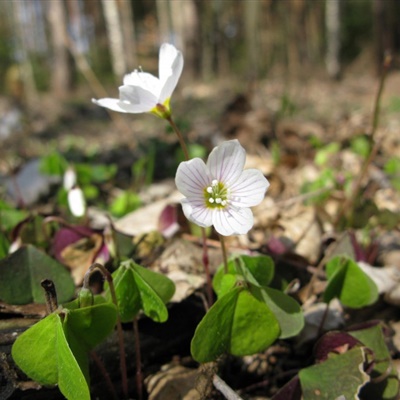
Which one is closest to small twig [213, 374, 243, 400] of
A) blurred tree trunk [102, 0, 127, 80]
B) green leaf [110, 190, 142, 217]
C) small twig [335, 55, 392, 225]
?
small twig [335, 55, 392, 225]

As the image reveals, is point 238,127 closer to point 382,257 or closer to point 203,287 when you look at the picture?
point 382,257

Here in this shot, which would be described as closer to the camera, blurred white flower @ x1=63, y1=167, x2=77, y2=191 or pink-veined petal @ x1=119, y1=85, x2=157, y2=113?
pink-veined petal @ x1=119, y1=85, x2=157, y2=113

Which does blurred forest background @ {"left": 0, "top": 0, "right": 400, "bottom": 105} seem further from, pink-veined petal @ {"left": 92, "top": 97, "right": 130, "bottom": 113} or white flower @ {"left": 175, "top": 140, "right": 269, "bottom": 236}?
white flower @ {"left": 175, "top": 140, "right": 269, "bottom": 236}

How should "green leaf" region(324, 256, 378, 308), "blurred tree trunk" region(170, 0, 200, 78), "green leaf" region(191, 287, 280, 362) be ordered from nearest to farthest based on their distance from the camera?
"green leaf" region(191, 287, 280, 362), "green leaf" region(324, 256, 378, 308), "blurred tree trunk" region(170, 0, 200, 78)

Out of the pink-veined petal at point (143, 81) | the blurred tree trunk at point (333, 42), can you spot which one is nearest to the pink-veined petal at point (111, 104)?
the pink-veined petal at point (143, 81)

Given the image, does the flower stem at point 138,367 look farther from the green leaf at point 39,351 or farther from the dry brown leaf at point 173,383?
the green leaf at point 39,351

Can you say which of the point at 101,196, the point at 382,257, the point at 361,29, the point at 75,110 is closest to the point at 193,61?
the point at 75,110

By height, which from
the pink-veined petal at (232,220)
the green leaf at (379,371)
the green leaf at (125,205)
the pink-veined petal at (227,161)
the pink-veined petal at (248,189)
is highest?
the pink-veined petal at (227,161)
